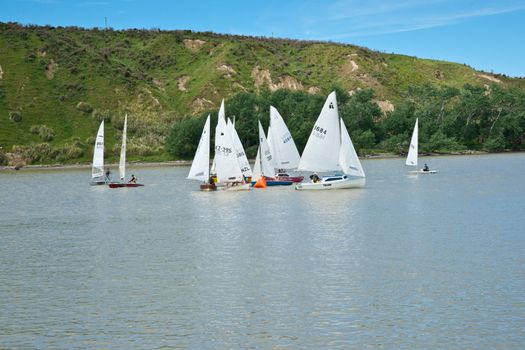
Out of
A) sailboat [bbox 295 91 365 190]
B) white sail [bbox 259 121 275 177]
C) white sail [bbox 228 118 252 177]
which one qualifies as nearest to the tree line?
white sail [bbox 259 121 275 177]

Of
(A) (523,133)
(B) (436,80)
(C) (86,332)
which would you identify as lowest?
(C) (86,332)

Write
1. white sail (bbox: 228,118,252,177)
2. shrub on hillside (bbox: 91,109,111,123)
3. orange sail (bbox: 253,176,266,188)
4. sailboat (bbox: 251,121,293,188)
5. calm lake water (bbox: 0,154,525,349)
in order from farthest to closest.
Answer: shrub on hillside (bbox: 91,109,111,123) → orange sail (bbox: 253,176,266,188) → sailboat (bbox: 251,121,293,188) → white sail (bbox: 228,118,252,177) → calm lake water (bbox: 0,154,525,349)

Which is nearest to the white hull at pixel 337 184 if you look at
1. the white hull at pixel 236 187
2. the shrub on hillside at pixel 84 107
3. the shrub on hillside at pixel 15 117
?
the white hull at pixel 236 187

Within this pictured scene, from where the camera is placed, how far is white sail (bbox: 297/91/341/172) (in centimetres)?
6056

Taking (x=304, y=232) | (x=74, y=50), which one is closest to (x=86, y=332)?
(x=304, y=232)

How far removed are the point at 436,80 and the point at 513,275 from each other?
174m

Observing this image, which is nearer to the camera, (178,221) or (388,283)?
(388,283)

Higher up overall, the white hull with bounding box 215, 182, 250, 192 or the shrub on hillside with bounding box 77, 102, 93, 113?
the shrub on hillside with bounding box 77, 102, 93, 113

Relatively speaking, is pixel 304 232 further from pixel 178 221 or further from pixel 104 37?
pixel 104 37

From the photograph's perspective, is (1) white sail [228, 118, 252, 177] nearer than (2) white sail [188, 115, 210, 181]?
No

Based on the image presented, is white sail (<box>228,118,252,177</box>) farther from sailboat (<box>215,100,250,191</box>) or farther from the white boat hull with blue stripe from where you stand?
the white boat hull with blue stripe

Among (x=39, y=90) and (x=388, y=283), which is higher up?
(x=39, y=90)

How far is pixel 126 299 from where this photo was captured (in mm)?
24016

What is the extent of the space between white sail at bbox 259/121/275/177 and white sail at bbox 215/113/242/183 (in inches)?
193
